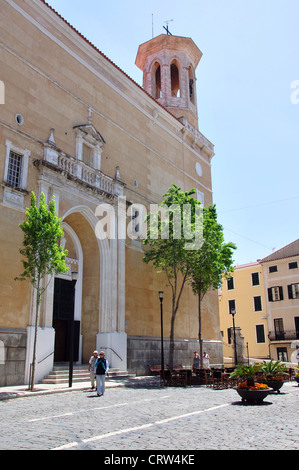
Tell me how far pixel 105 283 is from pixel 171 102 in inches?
710

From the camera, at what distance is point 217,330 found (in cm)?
3097

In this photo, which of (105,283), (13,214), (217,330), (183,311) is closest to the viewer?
(13,214)

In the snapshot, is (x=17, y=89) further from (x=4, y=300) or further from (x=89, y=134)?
(x=4, y=300)

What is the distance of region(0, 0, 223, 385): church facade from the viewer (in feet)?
53.6

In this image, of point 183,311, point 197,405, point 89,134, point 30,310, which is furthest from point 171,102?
point 197,405

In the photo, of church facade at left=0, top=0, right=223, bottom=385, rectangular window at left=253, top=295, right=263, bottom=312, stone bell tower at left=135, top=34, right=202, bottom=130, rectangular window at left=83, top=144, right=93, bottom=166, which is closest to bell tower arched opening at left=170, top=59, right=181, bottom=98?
stone bell tower at left=135, top=34, right=202, bottom=130

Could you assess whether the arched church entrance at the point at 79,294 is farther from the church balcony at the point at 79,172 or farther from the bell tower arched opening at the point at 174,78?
the bell tower arched opening at the point at 174,78

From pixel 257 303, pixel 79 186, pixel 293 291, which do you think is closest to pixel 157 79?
pixel 79 186

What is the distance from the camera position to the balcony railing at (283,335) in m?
41.1

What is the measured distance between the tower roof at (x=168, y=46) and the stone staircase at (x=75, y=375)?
A: 26.3 m

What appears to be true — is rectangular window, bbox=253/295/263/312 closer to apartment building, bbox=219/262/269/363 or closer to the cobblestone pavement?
apartment building, bbox=219/262/269/363

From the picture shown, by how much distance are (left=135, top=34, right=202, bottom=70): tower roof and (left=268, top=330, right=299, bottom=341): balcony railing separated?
89.1ft

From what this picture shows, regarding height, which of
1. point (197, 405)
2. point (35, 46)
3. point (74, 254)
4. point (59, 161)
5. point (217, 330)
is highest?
point (35, 46)

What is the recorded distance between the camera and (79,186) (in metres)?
19.8
